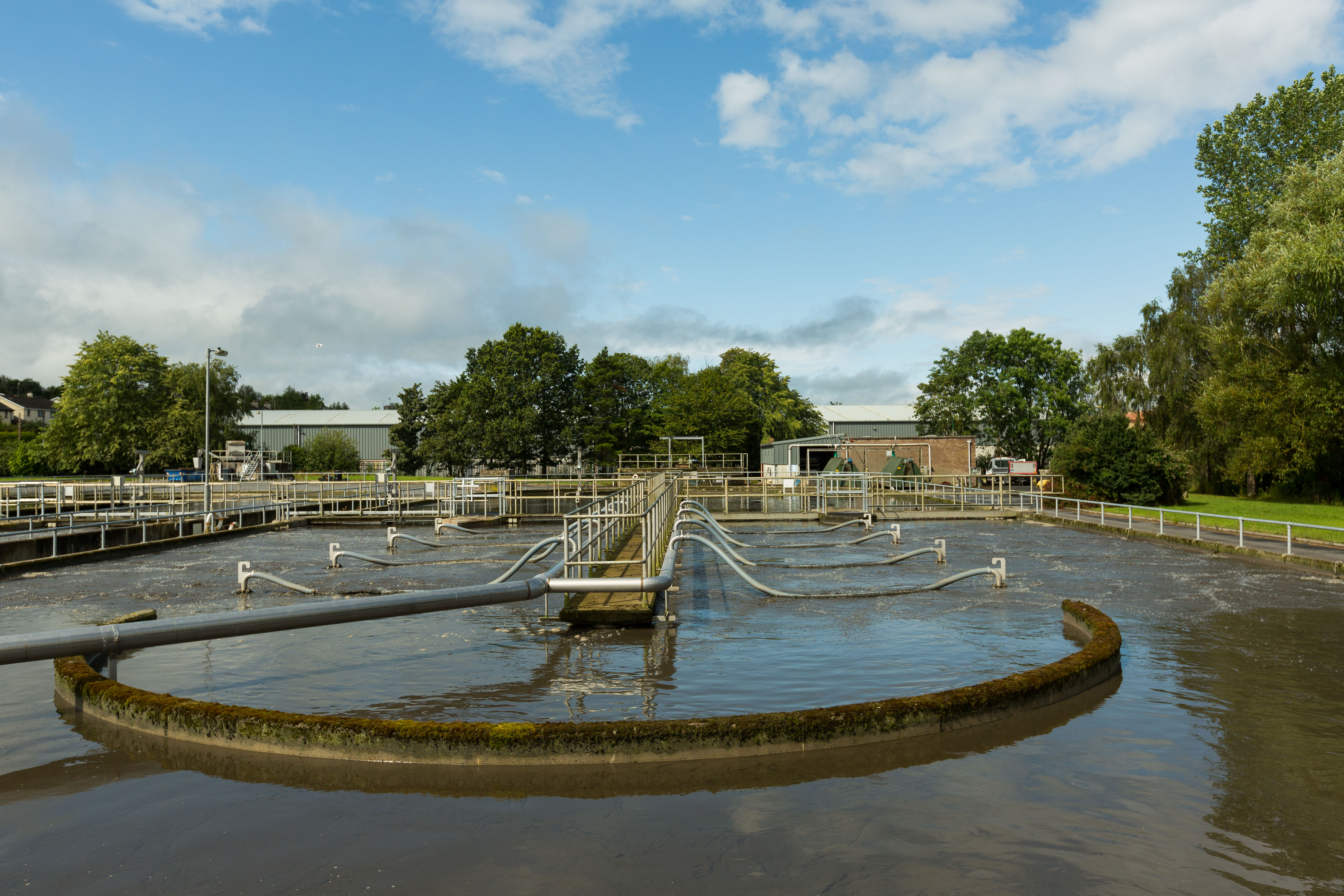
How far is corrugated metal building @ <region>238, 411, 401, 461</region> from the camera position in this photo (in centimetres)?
11312

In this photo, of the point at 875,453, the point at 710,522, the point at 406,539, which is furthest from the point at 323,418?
the point at 710,522

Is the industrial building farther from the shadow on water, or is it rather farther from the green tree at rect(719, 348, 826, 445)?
the shadow on water

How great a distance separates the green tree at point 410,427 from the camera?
328 feet

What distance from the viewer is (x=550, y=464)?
85.7m

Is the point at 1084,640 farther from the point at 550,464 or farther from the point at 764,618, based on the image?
the point at 550,464

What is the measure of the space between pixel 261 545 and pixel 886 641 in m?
23.7

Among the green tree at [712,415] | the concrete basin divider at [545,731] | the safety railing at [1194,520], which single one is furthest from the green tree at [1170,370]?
the concrete basin divider at [545,731]

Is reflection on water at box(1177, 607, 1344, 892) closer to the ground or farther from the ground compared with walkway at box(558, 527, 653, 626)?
closer to the ground

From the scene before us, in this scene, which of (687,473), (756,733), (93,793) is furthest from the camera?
(687,473)

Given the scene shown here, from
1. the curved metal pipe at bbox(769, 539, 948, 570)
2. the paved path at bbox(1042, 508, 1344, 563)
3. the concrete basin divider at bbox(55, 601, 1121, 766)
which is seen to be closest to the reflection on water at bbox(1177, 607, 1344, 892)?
the concrete basin divider at bbox(55, 601, 1121, 766)

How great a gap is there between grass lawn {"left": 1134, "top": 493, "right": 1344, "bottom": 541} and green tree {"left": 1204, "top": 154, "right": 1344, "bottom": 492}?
1838 millimetres

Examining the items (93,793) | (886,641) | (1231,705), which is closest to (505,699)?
(93,793)

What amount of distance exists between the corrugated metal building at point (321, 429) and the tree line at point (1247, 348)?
8674 centimetres

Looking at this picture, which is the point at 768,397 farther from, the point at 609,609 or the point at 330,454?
the point at 609,609
